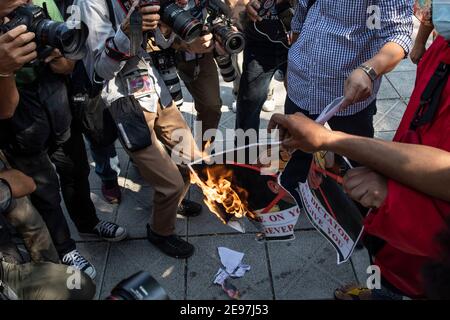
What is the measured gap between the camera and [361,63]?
2408 mm

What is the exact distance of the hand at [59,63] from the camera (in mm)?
2187

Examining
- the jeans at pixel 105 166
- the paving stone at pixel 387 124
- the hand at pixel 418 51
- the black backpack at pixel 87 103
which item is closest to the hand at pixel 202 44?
the black backpack at pixel 87 103

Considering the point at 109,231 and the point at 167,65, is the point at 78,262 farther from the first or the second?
the point at 167,65

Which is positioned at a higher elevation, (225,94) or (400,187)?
(400,187)

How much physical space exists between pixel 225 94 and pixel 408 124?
→ 3.15 m

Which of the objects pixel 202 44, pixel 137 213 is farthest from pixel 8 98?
pixel 137 213

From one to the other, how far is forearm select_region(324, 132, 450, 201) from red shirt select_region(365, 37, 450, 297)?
1.5 inches

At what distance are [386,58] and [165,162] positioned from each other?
133cm

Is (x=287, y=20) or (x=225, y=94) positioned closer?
(x=287, y=20)

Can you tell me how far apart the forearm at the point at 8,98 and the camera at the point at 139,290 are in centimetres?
123

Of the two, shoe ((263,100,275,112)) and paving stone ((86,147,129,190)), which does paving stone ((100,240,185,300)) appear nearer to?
paving stone ((86,147,129,190))

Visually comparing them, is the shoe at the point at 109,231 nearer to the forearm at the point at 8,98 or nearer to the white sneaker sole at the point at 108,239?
the white sneaker sole at the point at 108,239

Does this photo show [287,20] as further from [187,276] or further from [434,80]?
[187,276]

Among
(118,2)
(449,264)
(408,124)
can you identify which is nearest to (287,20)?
(118,2)
